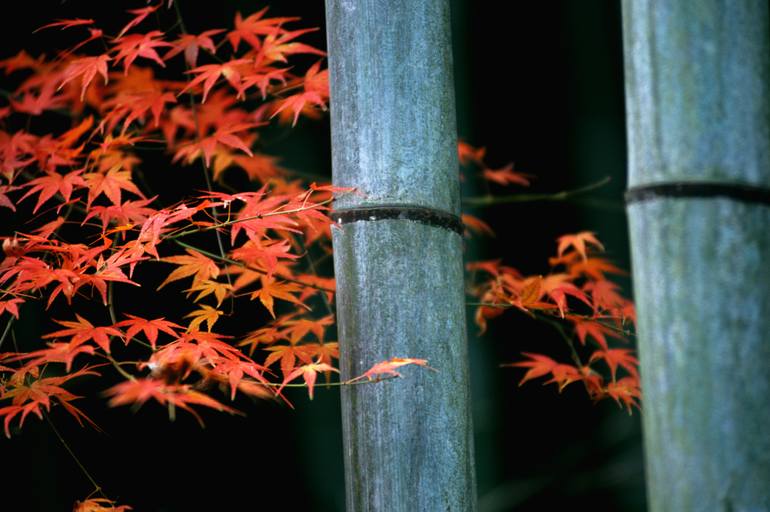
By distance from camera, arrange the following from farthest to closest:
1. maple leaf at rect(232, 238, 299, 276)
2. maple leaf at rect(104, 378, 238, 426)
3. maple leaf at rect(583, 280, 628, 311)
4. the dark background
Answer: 1. the dark background
2. maple leaf at rect(583, 280, 628, 311)
3. maple leaf at rect(232, 238, 299, 276)
4. maple leaf at rect(104, 378, 238, 426)

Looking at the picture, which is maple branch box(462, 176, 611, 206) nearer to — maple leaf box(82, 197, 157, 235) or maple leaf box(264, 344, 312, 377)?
maple leaf box(264, 344, 312, 377)

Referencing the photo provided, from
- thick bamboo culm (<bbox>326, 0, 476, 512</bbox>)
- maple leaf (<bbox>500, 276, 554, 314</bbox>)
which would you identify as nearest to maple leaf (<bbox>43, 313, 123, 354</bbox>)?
thick bamboo culm (<bbox>326, 0, 476, 512</bbox>)

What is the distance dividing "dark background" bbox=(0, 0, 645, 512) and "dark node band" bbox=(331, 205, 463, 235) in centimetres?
236

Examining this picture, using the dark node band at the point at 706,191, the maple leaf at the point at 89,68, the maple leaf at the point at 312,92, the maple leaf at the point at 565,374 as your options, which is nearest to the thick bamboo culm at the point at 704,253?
the dark node band at the point at 706,191

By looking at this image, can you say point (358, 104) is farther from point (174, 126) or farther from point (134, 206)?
Result: point (174, 126)

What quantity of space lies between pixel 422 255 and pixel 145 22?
3077 millimetres

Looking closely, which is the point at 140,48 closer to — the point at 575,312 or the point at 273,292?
the point at 273,292

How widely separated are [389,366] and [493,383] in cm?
277

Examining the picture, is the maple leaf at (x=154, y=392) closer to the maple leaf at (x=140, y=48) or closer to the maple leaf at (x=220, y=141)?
the maple leaf at (x=220, y=141)

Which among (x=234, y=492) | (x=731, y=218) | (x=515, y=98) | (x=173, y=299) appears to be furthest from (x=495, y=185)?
(x=731, y=218)

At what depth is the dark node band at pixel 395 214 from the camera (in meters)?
2.06

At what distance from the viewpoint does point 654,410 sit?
168 centimetres

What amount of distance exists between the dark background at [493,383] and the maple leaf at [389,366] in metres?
2.53

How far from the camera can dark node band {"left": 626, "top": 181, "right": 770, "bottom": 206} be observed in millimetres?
1638
